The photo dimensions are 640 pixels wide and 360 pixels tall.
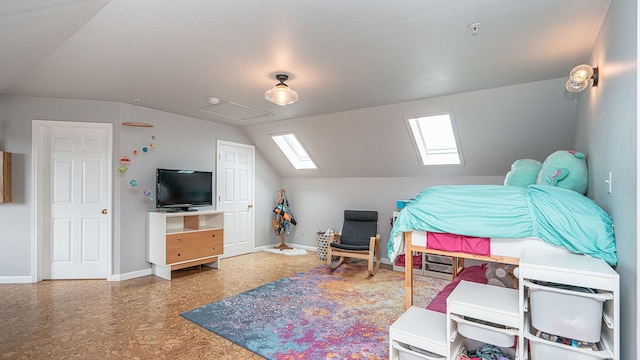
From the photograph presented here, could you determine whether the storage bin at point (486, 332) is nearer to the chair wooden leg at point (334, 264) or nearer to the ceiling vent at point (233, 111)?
the chair wooden leg at point (334, 264)

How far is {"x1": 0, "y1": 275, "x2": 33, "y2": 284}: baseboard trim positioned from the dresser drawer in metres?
1.68

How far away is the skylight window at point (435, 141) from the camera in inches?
176

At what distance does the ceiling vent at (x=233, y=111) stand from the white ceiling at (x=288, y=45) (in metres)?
0.46

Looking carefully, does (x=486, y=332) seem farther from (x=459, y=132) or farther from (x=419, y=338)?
(x=459, y=132)

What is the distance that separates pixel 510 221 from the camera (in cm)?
194

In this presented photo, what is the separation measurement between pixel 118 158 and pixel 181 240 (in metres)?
1.39

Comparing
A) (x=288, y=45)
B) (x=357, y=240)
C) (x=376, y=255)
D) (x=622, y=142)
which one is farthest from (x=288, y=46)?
(x=376, y=255)

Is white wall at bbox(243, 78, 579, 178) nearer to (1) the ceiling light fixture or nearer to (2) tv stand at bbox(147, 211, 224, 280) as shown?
(1) the ceiling light fixture

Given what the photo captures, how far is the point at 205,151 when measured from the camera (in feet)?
16.8

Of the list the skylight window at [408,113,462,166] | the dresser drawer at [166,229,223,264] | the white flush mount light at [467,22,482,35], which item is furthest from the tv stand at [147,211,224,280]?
the white flush mount light at [467,22,482,35]

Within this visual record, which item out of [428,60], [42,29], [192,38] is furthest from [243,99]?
[428,60]

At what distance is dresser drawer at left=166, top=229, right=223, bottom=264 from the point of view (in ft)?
13.7

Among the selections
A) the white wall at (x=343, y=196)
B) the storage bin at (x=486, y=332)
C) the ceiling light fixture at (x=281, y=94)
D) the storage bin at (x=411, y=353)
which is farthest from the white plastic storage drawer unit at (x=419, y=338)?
the white wall at (x=343, y=196)

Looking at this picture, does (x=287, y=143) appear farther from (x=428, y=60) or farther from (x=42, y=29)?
(x=42, y=29)
